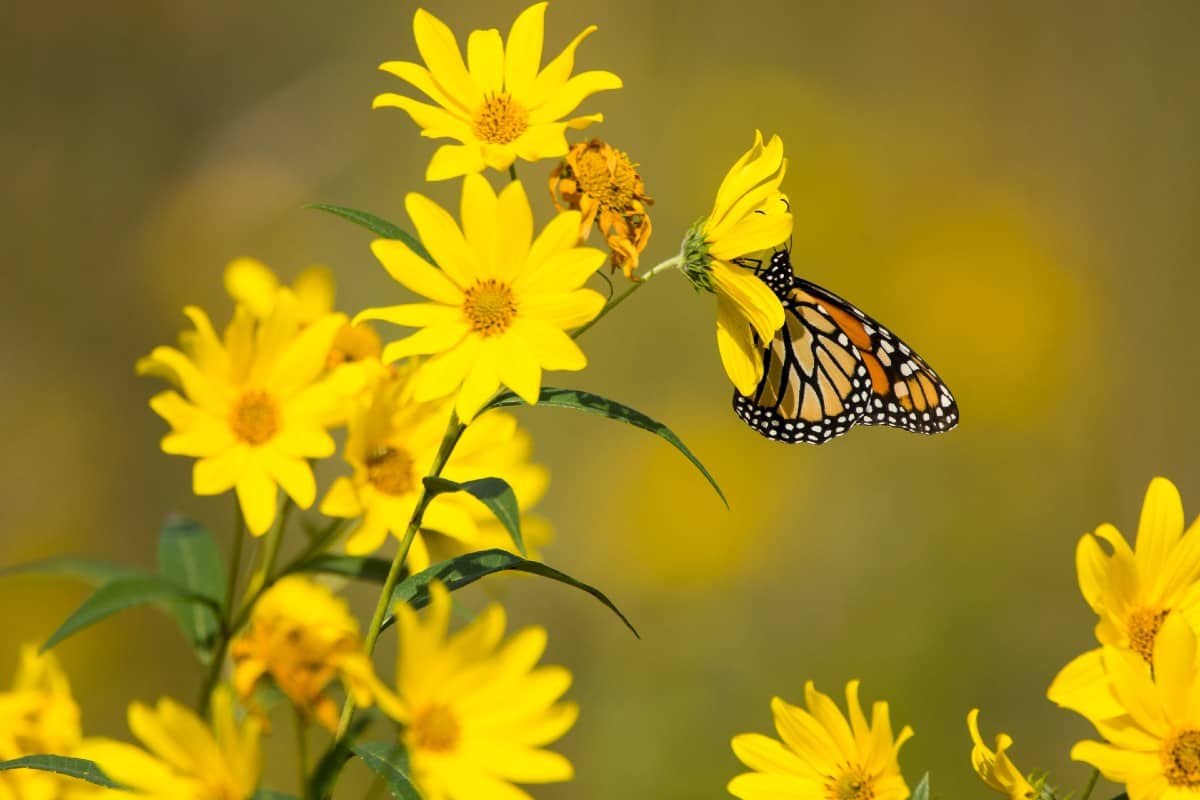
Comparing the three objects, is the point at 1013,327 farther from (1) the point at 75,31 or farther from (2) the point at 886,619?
(1) the point at 75,31

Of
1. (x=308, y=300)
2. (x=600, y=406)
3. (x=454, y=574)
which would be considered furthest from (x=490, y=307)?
(x=308, y=300)

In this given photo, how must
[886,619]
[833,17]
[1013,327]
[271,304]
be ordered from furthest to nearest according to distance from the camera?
[833,17]
[1013,327]
[886,619]
[271,304]

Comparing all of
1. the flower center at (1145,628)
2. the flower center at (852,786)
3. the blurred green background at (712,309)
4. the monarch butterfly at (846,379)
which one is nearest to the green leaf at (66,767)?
the flower center at (852,786)

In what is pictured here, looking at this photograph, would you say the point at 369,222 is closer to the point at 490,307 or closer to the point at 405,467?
the point at 490,307

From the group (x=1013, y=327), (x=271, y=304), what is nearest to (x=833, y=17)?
(x=1013, y=327)

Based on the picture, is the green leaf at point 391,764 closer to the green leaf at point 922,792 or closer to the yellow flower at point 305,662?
the yellow flower at point 305,662

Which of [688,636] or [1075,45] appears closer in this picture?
[688,636]
